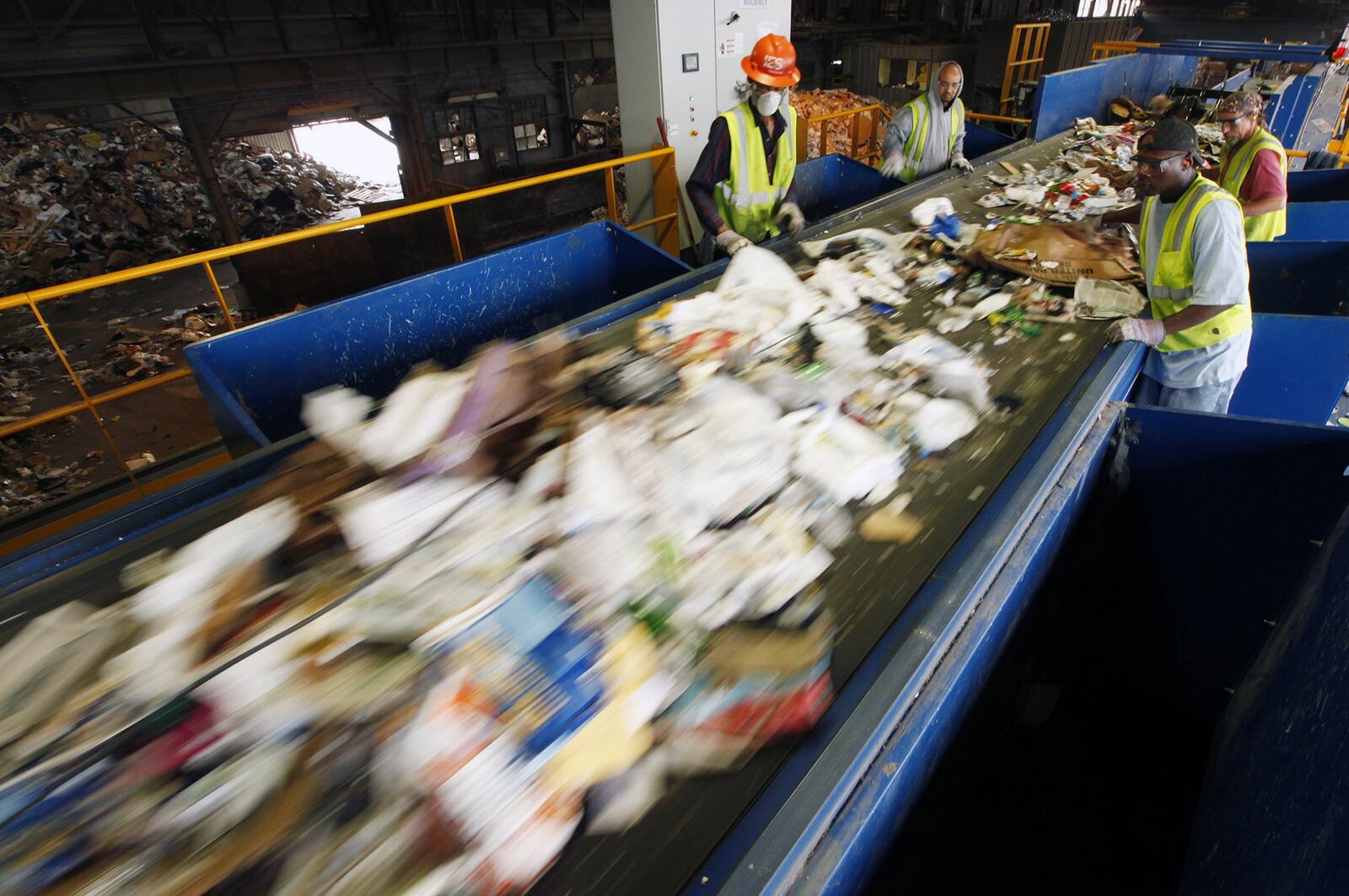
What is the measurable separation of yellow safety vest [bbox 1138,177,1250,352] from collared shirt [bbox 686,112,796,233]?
2000 mm

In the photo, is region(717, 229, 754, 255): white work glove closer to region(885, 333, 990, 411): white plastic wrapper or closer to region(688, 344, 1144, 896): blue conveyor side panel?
region(885, 333, 990, 411): white plastic wrapper

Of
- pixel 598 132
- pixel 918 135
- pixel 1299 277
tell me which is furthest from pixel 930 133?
pixel 598 132

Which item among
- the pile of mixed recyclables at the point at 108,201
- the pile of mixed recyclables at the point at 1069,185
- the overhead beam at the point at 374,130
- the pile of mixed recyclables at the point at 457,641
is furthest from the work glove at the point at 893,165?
the pile of mixed recyclables at the point at 108,201

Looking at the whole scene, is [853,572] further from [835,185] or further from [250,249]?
[835,185]

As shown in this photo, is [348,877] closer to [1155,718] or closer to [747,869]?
[747,869]

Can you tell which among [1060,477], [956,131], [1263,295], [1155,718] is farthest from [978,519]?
[956,131]

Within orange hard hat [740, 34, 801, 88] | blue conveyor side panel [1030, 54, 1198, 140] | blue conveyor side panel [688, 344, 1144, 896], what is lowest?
blue conveyor side panel [688, 344, 1144, 896]

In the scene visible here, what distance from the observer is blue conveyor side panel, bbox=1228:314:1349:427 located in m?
2.62

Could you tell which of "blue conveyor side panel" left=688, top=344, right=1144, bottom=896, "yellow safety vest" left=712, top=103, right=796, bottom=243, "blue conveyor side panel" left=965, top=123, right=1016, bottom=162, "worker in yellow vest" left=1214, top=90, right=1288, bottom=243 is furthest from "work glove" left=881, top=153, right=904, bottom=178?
"blue conveyor side panel" left=688, top=344, right=1144, bottom=896

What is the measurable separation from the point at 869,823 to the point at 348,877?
804 mm

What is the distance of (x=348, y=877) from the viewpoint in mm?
932

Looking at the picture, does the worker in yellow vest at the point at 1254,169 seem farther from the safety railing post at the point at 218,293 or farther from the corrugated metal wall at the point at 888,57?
the corrugated metal wall at the point at 888,57

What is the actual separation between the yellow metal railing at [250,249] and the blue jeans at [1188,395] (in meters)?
2.92

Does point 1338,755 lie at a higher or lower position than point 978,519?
lower
